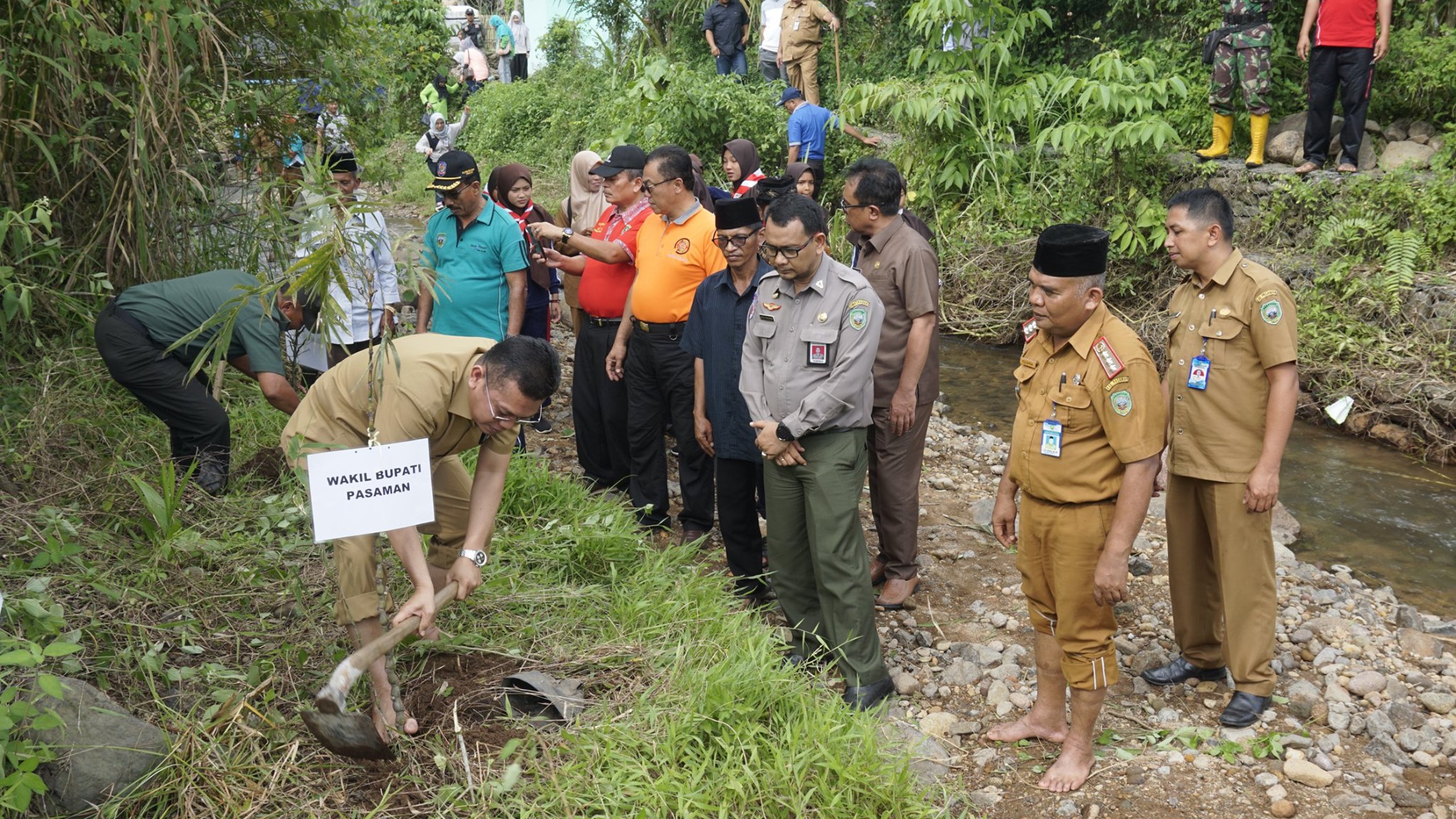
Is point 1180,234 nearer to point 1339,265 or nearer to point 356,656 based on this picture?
point 356,656

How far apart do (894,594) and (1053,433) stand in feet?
5.60

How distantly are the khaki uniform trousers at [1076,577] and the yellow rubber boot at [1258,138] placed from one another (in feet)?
21.4

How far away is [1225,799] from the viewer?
3.64 meters

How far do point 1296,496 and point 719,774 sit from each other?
4.74 meters

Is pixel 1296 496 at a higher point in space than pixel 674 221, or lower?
lower

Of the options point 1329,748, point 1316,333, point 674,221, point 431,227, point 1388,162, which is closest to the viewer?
point 1329,748

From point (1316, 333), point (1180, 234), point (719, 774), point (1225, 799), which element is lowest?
point (1225, 799)

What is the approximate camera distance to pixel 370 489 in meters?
3.00

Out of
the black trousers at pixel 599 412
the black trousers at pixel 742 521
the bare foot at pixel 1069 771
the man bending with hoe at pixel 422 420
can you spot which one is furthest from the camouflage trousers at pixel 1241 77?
the man bending with hoe at pixel 422 420

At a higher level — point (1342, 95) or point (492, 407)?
point (1342, 95)

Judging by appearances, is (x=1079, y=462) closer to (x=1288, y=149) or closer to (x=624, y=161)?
(x=624, y=161)

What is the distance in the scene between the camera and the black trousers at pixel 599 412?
226 inches

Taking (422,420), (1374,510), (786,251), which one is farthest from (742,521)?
(1374,510)

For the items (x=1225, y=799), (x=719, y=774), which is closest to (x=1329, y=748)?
(x=1225, y=799)
